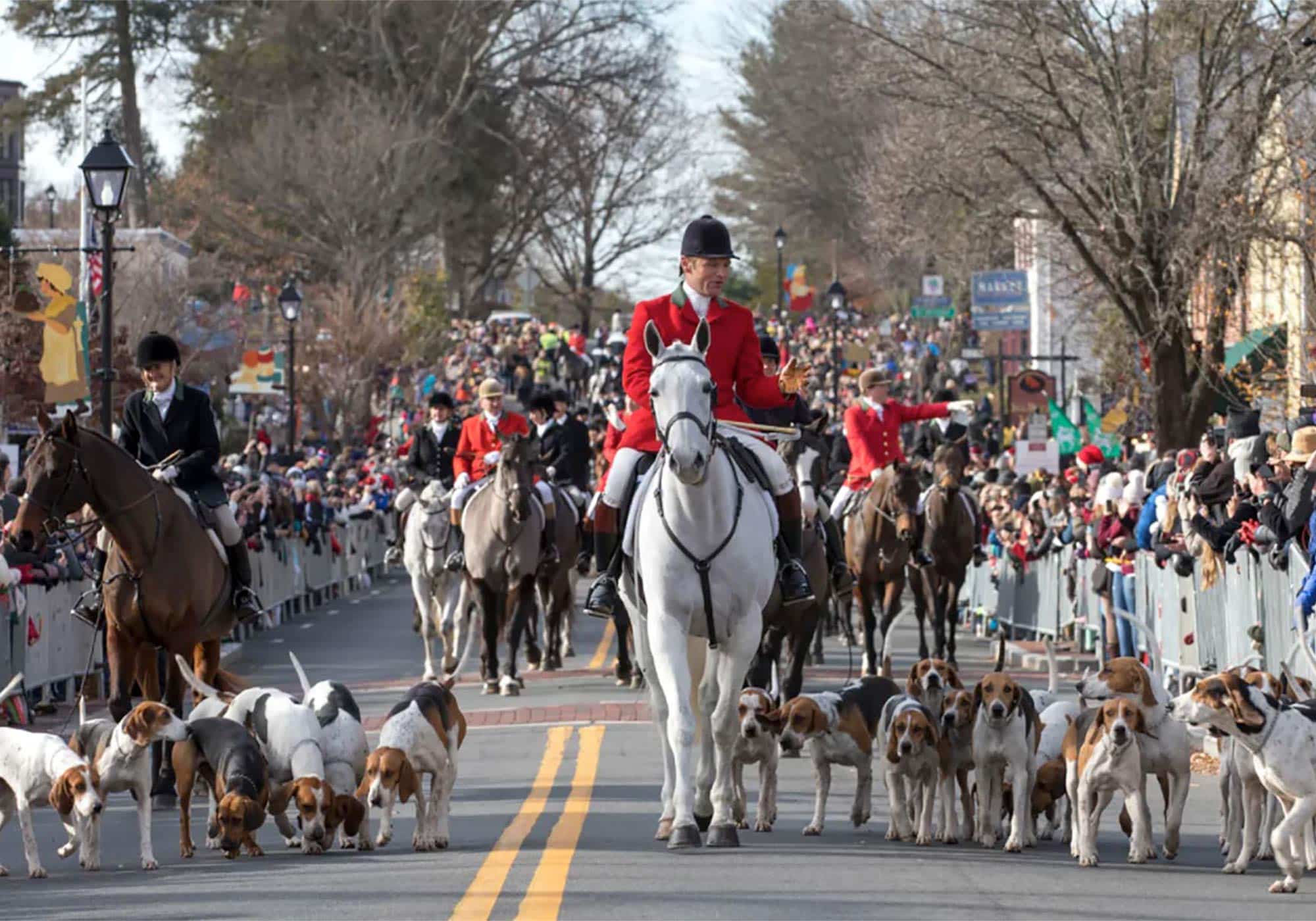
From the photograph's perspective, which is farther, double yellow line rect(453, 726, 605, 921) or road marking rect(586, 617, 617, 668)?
road marking rect(586, 617, 617, 668)

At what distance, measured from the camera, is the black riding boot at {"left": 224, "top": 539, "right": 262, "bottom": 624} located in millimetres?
16797

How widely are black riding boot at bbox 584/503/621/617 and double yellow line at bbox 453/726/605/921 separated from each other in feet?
3.96

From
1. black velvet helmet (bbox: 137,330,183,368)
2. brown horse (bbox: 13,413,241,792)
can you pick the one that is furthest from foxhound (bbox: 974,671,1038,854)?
black velvet helmet (bbox: 137,330,183,368)

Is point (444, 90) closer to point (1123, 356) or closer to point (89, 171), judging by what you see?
point (1123, 356)

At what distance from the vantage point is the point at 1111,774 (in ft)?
42.1

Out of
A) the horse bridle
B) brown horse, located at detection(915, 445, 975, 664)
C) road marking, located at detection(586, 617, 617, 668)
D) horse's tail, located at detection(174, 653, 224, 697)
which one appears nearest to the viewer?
the horse bridle

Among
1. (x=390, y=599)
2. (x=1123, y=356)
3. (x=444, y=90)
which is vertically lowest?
(x=390, y=599)

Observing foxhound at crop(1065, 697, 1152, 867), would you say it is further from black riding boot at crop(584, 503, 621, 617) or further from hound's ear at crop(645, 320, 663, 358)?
hound's ear at crop(645, 320, 663, 358)

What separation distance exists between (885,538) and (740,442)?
459 inches

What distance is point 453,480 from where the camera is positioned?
2728cm

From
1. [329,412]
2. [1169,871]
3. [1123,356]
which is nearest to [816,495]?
[1169,871]

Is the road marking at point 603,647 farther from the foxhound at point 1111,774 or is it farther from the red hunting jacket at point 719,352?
the foxhound at point 1111,774

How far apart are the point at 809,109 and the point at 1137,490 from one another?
84.7 m

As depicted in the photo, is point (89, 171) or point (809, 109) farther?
point (809, 109)
